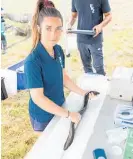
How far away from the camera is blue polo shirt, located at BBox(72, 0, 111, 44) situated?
264 cm

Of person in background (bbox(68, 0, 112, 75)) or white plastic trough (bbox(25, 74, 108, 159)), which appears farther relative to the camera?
person in background (bbox(68, 0, 112, 75))

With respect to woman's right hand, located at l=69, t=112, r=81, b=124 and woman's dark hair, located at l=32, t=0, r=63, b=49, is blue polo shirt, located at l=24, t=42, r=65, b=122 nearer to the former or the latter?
woman's dark hair, located at l=32, t=0, r=63, b=49

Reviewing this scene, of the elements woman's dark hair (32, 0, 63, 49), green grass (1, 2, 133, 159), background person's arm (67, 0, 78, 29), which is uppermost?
background person's arm (67, 0, 78, 29)

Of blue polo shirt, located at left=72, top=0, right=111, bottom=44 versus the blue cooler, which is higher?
blue polo shirt, located at left=72, top=0, right=111, bottom=44

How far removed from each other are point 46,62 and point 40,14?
0.24 meters

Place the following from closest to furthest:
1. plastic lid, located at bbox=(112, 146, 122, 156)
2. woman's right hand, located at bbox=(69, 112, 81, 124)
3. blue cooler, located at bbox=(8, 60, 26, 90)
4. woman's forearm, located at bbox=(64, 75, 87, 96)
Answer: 1. plastic lid, located at bbox=(112, 146, 122, 156)
2. woman's right hand, located at bbox=(69, 112, 81, 124)
3. woman's forearm, located at bbox=(64, 75, 87, 96)
4. blue cooler, located at bbox=(8, 60, 26, 90)

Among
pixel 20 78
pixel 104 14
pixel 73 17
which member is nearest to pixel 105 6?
pixel 104 14

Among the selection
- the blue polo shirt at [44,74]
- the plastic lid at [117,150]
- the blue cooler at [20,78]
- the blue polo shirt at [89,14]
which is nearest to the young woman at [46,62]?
the blue polo shirt at [44,74]

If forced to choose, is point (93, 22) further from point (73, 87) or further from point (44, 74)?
point (44, 74)

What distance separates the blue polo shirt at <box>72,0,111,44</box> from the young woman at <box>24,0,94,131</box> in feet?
3.96

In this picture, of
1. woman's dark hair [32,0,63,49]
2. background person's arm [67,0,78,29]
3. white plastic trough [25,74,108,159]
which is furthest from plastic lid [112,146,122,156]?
background person's arm [67,0,78,29]

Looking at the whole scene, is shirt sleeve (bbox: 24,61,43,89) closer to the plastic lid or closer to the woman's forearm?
the woman's forearm

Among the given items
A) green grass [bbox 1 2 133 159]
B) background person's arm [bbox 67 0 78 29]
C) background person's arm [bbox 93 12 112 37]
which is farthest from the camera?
background person's arm [bbox 67 0 78 29]

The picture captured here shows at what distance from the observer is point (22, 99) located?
10.6ft
